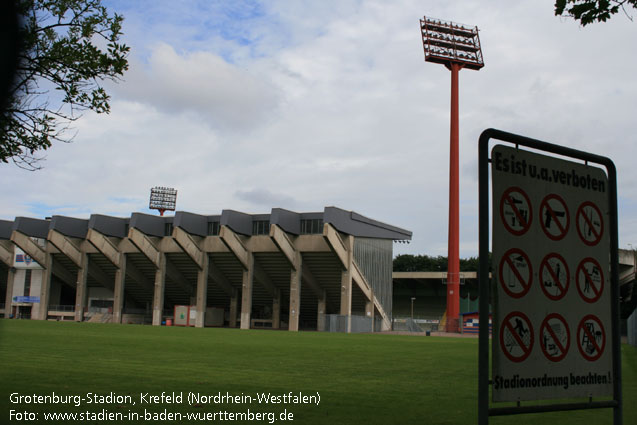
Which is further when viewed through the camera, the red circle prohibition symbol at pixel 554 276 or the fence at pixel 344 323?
the fence at pixel 344 323

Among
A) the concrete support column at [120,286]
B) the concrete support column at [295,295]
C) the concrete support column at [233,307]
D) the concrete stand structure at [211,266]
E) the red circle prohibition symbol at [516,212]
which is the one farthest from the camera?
the concrete support column at [120,286]

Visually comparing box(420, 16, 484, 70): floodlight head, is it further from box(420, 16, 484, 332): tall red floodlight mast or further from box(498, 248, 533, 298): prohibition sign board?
box(498, 248, 533, 298): prohibition sign board

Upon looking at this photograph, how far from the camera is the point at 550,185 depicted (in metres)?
4.82

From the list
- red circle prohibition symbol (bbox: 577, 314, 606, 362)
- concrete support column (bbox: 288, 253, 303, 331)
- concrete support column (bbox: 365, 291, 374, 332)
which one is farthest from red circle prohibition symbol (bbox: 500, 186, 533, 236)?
concrete support column (bbox: 365, 291, 374, 332)

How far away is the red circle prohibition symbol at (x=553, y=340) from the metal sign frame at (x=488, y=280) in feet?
1.23

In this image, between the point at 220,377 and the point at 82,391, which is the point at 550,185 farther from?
the point at 220,377

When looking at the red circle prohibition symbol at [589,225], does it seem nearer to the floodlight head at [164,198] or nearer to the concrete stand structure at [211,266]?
the concrete stand structure at [211,266]

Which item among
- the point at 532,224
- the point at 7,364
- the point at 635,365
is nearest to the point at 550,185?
the point at 532,224

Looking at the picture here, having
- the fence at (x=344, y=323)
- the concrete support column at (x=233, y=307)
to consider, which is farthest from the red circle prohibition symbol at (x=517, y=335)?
the concrete support column at (x=233, y=307)

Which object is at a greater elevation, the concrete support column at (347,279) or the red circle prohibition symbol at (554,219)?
the concrete support column at (347,279)

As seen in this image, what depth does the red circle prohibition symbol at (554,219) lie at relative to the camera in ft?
15.4

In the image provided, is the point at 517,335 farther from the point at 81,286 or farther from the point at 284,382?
the point at 81,286

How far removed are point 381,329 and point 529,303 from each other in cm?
6220

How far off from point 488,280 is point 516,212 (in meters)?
0.59
